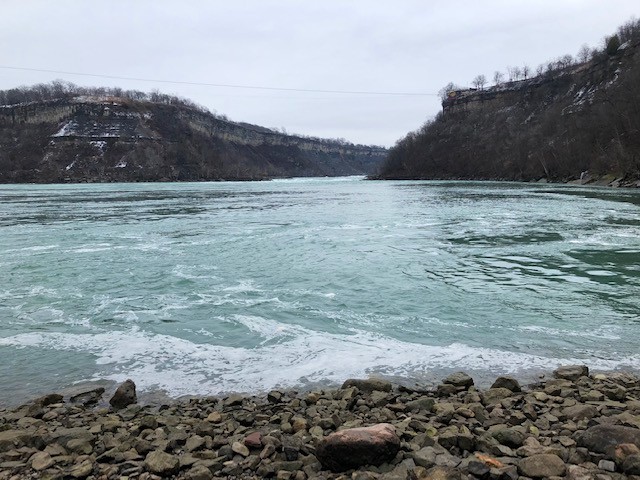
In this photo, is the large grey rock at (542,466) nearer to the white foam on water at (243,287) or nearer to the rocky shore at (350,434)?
the rocky shore at (350,434)

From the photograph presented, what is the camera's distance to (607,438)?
4074mm

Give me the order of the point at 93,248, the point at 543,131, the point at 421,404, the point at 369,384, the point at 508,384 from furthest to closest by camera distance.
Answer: the point at 543,131, the point at 93,248, the point at 369,384, the point at 508,384, the point at 421,404

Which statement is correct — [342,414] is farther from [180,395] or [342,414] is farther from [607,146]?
[607,146]

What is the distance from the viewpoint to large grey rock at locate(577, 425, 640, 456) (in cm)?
400

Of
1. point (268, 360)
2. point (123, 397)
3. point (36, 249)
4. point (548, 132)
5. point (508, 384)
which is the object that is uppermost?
point (548, 132)

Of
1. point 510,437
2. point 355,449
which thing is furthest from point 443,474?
point 510,437

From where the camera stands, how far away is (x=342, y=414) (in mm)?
5309

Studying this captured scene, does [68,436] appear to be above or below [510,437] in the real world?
below

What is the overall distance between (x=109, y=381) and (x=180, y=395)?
4.20ft

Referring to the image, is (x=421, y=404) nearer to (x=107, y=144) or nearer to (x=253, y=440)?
(x=253, y=440)

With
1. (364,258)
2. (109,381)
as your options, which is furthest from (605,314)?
(109,381)

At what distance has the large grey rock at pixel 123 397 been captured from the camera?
5.88 metres

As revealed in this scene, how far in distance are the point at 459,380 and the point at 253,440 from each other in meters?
2.91

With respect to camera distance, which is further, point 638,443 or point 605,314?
point 605,314
